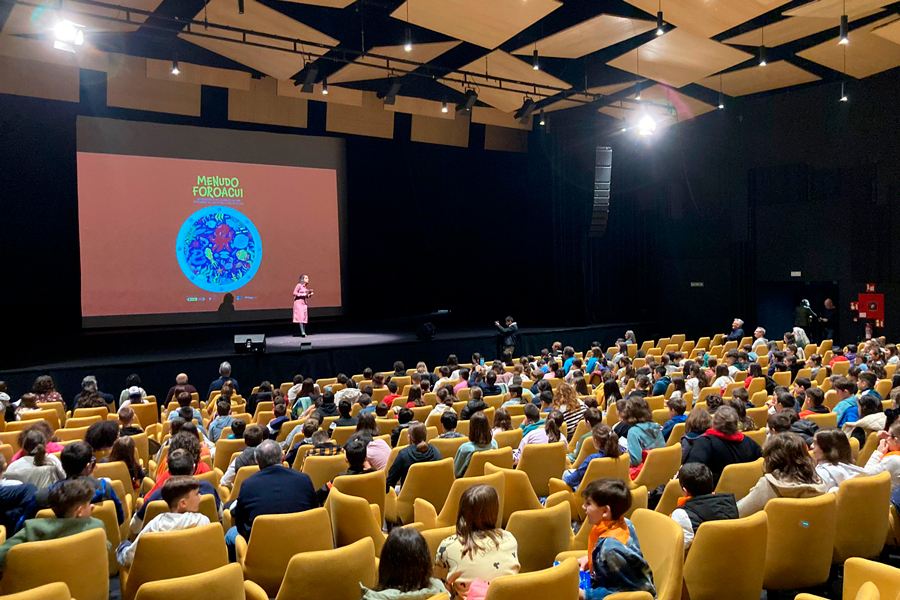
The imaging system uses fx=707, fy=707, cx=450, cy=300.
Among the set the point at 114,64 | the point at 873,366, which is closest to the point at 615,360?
the point at 873,366

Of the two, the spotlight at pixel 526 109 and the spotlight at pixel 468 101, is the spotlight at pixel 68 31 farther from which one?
the spotlight at pixel 526 109

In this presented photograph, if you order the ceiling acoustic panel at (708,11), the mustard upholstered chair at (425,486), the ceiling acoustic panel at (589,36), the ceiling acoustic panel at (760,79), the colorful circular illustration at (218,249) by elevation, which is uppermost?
the ceiling acoustic panel at (760,79)

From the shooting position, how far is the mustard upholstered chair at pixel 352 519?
360 cm

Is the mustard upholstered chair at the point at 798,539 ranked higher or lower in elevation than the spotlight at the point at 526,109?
lower

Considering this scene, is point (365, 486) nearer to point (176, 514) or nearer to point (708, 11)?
point (176, 514)

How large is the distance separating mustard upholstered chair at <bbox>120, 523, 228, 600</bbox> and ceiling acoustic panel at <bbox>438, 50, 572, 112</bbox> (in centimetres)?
1046

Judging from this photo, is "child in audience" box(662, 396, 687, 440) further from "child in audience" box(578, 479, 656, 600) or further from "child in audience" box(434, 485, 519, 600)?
"child in audience" box(434, 485, 519, 600)

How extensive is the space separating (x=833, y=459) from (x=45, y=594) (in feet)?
12.6

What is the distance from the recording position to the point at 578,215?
670 inches

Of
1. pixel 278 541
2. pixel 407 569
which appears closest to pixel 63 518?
pixel 278 541

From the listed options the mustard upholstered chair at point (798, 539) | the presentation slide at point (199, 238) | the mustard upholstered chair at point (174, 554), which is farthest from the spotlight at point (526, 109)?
the mustard upholstered chair at point (174, 554)

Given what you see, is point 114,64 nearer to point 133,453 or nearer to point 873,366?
point 133,453

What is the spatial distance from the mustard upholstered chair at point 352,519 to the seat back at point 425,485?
73 centimetres

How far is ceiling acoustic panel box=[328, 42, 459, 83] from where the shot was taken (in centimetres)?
1173
